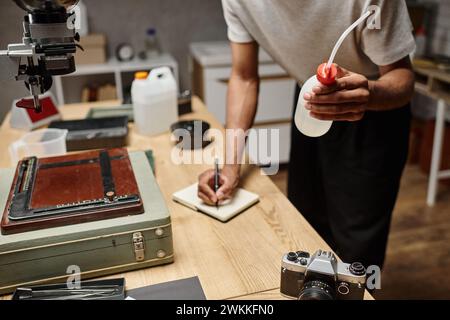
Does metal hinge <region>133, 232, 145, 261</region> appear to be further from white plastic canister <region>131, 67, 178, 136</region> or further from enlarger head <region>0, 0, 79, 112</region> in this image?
white plastic canister <region>131, 67, 178, 136</region>

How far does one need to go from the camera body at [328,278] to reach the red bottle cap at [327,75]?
31cm

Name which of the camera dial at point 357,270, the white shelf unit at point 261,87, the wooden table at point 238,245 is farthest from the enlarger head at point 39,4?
the white shelf unit at point 261,87

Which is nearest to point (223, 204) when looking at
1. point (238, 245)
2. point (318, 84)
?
point (238, 245)

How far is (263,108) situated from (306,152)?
4.60 ft

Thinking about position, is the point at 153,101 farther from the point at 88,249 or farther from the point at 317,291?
the point at 317,291

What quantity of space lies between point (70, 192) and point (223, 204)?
383mm

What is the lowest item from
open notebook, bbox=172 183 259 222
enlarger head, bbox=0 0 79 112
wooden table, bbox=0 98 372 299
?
wooden table, bbox=0 98 372 299

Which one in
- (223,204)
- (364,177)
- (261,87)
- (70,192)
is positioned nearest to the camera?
(70,192)

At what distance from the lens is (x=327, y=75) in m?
0.83

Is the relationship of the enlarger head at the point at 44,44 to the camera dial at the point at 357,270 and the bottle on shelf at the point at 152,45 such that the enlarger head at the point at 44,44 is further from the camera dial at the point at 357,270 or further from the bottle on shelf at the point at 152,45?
the bottle on shelf at the point at 152,45

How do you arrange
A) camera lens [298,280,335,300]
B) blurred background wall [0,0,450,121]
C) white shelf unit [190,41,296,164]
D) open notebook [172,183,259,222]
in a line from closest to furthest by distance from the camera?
camera lens [298,280,335,300] < open notebook [172,183,259,222] < white shelf unit [190,41,296,164] < blurred background wall [0,0,450,121]

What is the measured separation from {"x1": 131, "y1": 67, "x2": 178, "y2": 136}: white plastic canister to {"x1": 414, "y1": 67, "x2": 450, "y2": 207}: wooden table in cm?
154

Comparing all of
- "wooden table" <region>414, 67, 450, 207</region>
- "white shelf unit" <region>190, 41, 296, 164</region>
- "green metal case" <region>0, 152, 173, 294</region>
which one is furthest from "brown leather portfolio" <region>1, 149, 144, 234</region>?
"wooden table" <region>414, 67, 450, 207</region>

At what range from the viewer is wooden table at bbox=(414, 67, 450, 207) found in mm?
2448
